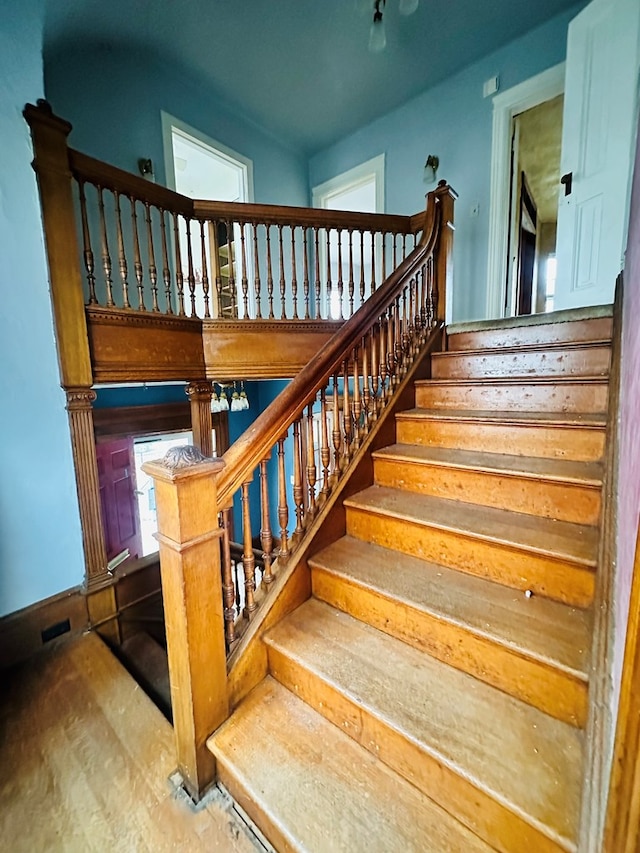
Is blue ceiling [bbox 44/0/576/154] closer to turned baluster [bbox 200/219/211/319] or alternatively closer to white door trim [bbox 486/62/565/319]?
white door trim [bbox 486/62/565/319]

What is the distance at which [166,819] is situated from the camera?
3.44ft

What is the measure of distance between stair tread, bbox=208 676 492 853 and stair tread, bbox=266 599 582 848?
161mm

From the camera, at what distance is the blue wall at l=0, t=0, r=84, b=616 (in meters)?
1.67

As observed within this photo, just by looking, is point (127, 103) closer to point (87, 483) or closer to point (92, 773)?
point (87, 483)

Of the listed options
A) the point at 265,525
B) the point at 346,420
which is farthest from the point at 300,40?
the point at 265,525

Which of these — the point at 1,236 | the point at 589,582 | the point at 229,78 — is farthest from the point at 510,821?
the point at 229,78

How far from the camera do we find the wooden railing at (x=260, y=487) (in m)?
1.03

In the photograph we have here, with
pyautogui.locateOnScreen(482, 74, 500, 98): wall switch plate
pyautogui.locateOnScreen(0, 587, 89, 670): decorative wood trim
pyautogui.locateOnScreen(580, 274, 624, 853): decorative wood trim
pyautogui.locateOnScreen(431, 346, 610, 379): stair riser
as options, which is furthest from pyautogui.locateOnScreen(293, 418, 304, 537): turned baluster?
pyautogui.locateOnScreen(482, 74, 500, 98): wall switch plate

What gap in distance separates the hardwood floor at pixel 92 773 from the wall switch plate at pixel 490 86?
5027 mm

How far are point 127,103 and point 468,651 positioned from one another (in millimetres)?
4297

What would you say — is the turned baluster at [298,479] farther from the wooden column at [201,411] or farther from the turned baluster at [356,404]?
the wooden column at [201,411]

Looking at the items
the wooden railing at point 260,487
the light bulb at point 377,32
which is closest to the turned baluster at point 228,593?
the wooden railing at point 260,487

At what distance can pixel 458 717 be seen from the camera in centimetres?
97

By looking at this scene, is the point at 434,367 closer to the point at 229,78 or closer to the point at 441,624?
the point at 441,624
